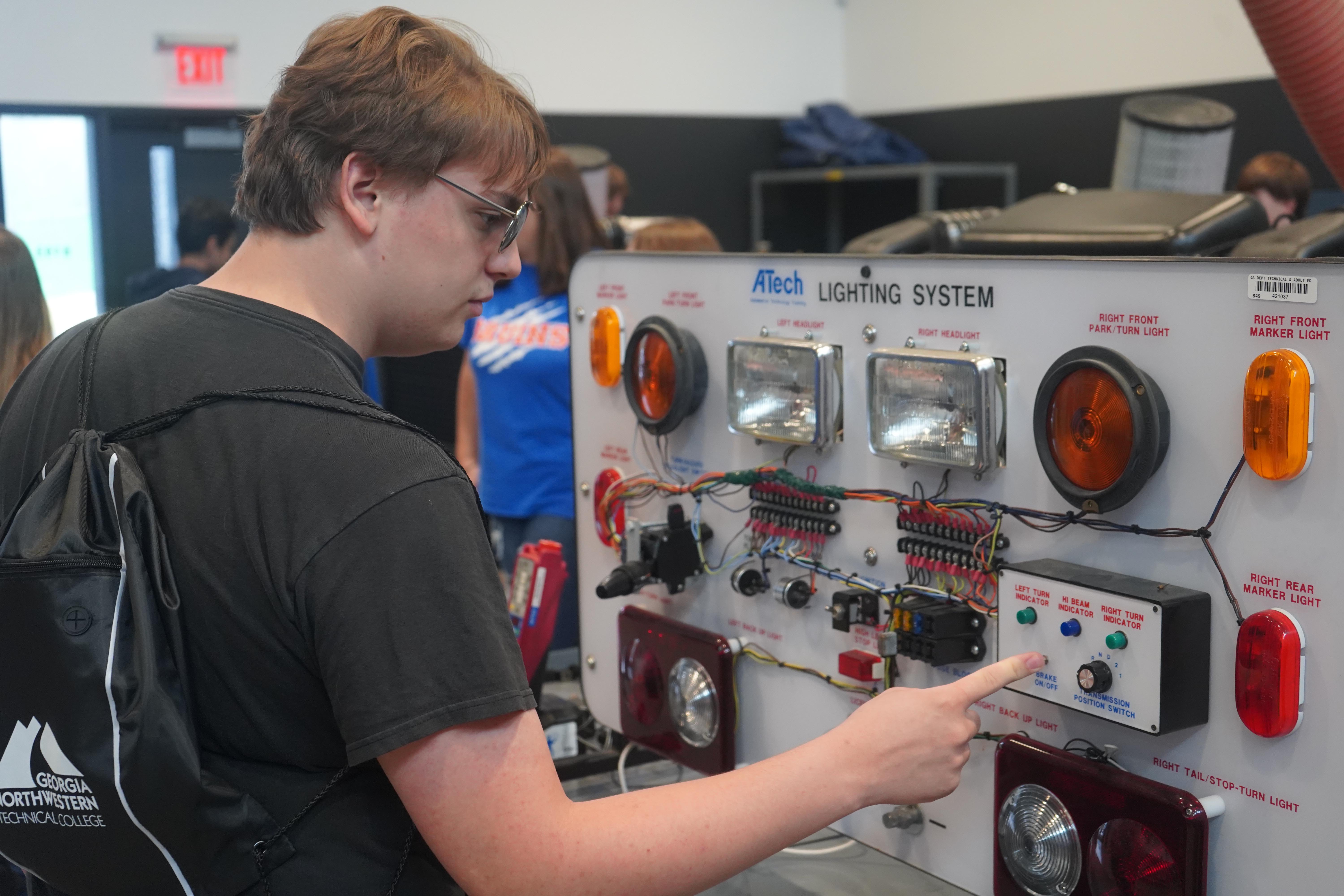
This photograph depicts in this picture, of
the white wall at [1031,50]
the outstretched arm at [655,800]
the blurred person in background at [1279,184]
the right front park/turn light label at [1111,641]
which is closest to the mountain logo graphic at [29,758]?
the outstretched arm at [655,800]

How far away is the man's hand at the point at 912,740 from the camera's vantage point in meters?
1.02

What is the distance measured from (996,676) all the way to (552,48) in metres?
5.74

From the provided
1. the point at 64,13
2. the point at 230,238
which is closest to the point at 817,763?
the point at 230,238

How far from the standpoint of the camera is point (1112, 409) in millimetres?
1079

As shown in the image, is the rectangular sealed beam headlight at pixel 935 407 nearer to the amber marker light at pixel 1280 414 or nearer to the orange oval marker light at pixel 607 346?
the amber marker light at pixel 1280 414

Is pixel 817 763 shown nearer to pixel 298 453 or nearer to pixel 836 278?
pixel 298 453

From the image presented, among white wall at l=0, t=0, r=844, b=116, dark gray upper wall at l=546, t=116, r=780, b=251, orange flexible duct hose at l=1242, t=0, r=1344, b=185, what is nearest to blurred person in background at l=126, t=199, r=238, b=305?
white wall at l=0, t=0, r=844, b=116

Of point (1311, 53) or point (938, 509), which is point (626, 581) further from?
point (1311, 53)

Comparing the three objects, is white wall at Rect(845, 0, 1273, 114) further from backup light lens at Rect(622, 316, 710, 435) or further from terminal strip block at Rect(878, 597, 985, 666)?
terminal strip block at Rect(878, 597, 985, 666)

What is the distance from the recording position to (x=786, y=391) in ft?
4.75

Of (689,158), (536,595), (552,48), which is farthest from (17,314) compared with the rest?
(689,158)

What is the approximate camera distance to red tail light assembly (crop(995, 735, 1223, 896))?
3.44 feet

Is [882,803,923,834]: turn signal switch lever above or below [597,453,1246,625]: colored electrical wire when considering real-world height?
below

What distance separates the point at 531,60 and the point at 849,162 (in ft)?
6.06
